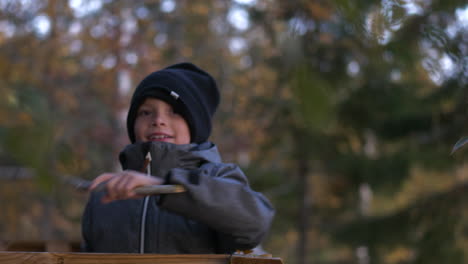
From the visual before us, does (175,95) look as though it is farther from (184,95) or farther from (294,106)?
(294,106)

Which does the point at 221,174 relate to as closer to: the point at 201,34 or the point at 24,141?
the point at 24,141

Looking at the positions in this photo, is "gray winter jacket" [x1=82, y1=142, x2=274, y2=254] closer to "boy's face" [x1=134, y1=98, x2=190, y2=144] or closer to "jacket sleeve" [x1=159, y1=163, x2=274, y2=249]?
"jacket sleeve" [x1=159, y1=163, x2=274, y2=249]

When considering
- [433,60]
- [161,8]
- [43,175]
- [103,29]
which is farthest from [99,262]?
[103,29]

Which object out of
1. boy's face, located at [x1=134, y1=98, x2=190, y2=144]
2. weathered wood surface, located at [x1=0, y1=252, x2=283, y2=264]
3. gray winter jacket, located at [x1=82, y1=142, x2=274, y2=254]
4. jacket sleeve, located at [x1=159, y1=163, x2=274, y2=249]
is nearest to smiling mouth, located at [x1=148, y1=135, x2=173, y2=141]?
boy's face, located at [x1=134, y1=98, x2=190, y2=144]

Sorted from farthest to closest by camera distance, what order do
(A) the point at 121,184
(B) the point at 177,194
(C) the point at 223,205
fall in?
(C) the point at 223,205, (B) the point at 177,194, (A) the point at 121,184

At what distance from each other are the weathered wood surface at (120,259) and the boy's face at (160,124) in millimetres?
856

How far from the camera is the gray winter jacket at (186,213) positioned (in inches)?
69.0

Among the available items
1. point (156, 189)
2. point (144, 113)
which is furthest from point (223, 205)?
point (144, 113)

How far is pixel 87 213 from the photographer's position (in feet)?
8.13

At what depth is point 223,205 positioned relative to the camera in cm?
180

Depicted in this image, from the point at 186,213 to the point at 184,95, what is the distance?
2.59 ft

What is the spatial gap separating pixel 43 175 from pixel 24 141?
326mm

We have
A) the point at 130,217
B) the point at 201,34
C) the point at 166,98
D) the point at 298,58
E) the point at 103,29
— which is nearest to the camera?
the point at 130,217

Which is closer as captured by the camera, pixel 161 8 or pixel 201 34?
pixel 161 8
